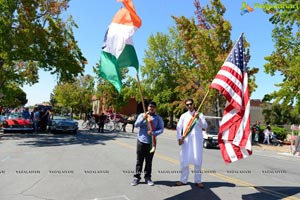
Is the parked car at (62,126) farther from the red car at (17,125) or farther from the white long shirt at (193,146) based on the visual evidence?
the white long shirt at (193,146)

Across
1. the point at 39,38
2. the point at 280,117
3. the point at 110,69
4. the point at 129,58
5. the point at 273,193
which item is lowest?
the point at 273,193

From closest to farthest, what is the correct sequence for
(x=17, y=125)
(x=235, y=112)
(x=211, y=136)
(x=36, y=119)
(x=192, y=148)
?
1. (x=235, y=112)
2. (x=192, y=148)
3. (x=211, y=136)
4. (x=17, y=125)
5. (x=36, y=119)

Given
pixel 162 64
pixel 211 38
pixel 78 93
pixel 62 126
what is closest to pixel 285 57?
pixel 211 38

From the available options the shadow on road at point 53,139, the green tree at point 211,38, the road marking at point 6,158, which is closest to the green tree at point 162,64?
the green tree at point 211,38

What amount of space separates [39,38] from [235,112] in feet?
60.2

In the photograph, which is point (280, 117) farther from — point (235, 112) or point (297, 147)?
point (235, 112)

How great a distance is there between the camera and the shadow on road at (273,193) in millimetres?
6243

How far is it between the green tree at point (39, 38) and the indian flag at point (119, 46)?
13705 mm

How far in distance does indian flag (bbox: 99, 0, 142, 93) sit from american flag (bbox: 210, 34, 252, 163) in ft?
6.67

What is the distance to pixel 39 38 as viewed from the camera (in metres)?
21.5

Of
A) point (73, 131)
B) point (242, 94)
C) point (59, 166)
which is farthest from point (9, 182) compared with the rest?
point (73, 131)

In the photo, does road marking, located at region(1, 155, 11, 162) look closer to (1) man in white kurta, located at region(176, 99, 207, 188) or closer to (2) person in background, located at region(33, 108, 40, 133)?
(1) man in white kurta, located at region(176, 99, 207, 188)

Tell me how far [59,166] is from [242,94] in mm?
5608

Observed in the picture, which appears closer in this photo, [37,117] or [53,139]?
[53,139]
